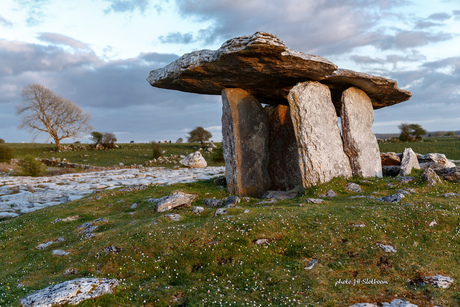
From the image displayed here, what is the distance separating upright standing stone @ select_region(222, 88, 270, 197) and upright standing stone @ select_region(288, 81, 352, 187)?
2.68 m

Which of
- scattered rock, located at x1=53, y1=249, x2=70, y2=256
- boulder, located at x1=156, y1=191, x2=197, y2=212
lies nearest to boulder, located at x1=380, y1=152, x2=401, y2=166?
boulder, located at x1=156, y1=191, x2=197, y2=212

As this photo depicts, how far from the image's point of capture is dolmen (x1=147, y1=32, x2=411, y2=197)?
1417cm

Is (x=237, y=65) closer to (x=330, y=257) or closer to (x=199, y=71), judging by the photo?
(x=199, y=71)

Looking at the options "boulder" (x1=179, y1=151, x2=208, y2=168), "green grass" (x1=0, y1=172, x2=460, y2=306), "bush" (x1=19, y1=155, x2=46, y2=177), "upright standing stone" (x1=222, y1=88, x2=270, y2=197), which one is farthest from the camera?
"boulder" (x1=179, y1=151, x2=208, y2=168)

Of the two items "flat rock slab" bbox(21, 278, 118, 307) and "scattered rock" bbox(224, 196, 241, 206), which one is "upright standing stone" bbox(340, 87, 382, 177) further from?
"flat rock slab" bbox(21, 278, 118, 307)

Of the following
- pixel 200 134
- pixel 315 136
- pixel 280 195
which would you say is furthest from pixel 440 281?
pixel 200 134

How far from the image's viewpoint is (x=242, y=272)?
7.43m

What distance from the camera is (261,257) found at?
26.8ft

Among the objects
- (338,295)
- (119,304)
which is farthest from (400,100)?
(119,304)

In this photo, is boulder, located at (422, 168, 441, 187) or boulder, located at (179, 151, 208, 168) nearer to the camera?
boulder, located at (422, 168, 441, 187)

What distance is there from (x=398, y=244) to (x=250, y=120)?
33.7 feet

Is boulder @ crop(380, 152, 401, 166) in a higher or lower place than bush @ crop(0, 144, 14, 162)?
lower

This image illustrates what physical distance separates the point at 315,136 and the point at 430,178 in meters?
5.50

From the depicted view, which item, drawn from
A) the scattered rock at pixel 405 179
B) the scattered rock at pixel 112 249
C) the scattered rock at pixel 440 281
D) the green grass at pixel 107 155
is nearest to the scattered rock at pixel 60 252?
the scattered rock at pixel 112 249
